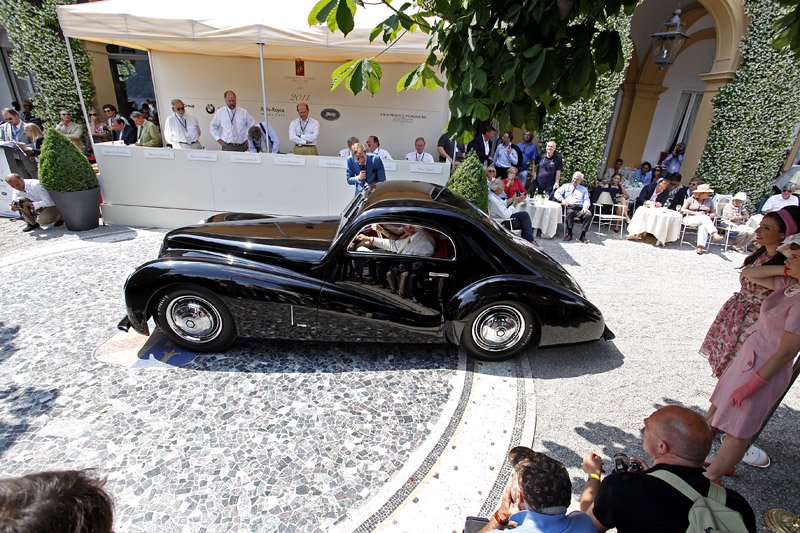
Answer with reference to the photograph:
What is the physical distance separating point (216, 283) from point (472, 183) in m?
4.39

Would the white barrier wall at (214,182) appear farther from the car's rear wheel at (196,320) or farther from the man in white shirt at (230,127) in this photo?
the car's rear wheel at (196,320)

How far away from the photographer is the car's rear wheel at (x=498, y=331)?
3836 mm

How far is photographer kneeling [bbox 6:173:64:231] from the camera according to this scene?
6.73 metres

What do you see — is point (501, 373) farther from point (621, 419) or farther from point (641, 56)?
point (641, 56)

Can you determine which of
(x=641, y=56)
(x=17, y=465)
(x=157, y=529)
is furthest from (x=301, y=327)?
(x=641, y=56)

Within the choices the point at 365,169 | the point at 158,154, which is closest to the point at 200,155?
the point at 158,154

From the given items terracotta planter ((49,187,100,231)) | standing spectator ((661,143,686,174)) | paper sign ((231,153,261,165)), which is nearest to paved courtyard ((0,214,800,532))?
terracotta planter ((49,187,100,231))

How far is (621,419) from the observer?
11.1 ft

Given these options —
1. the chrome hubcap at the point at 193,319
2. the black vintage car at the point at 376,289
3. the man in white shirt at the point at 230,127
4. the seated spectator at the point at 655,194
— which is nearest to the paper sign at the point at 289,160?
the man in white shirt at the point at 230,127

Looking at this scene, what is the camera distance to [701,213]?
28.4 ft

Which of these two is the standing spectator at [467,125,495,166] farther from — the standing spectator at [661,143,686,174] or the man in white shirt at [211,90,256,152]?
the standing spectator at [661,143,686,174]

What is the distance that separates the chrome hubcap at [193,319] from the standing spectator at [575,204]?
7.13 metres

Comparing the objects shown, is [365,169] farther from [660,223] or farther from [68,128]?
[68,128]

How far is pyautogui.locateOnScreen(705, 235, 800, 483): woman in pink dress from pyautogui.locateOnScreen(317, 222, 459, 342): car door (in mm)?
2130
